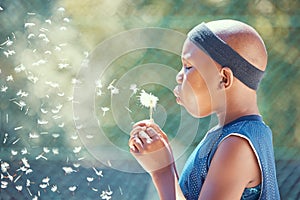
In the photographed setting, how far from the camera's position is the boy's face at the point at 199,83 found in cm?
142

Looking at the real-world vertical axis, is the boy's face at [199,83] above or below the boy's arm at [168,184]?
above

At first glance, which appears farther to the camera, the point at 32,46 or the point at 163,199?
the point at 32,46

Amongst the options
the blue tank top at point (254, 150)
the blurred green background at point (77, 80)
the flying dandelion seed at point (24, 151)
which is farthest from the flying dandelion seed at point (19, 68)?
the blue tank top at point (254, 150)

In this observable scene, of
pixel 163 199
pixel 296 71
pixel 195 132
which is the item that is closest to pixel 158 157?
pixel 163 199

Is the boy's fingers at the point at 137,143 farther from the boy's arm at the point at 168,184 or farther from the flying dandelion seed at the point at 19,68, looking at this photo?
the flying dandelion seed at the point at 19,68

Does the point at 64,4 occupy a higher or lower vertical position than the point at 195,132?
higher

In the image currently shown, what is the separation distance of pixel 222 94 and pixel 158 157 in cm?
18

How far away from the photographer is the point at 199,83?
1415 millimetres

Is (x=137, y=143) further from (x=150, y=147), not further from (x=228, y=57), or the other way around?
(x=228, y=57)

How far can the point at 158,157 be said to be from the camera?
4.64 feet

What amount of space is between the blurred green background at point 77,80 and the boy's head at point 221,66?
5.09 ft

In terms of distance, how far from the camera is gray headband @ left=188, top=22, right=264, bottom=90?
141 centimetres

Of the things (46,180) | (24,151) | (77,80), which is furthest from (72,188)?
(77,80)

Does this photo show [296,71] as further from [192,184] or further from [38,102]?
[192,184]
